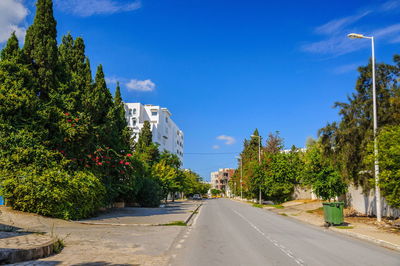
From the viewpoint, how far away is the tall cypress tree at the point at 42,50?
20422 millimetres

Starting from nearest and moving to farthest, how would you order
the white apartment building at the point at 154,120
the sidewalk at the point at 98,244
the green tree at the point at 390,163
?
the sidewalk at the point at 98,244
the green tree at the point at 390,163
the white apartment building at the point at 154,120

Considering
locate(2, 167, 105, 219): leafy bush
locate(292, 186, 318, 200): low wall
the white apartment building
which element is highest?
the white apartment building

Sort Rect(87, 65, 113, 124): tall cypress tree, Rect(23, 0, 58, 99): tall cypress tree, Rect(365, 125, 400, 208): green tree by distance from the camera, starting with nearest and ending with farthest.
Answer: Rect(365, 125, 400, 208): green tree
Rect(23, 0, 58, 99): tall cypress tree
Rect(87, 65, 113, 124): tall cypress tree

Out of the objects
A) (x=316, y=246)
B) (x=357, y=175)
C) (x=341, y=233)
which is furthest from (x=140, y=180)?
(x=316, y=246)

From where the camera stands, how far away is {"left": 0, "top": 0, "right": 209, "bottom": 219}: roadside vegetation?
702 inches

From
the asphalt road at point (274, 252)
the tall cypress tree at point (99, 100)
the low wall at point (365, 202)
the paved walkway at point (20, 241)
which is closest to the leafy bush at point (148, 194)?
the tall cypress tree at point (99, 100)

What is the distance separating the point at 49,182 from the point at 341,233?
14.3 meters

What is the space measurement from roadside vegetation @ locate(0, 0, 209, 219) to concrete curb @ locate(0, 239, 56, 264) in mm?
8712

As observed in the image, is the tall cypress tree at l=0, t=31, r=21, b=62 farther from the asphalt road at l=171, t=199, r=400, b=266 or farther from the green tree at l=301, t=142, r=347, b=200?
the green tree at l=301, t=142, r=347, b=200

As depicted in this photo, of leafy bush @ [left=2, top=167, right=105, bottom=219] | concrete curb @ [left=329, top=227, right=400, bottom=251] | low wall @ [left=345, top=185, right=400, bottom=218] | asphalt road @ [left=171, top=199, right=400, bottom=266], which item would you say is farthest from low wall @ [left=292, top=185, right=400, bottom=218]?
leafy bush @ [left=2, top=167, right=105, bottom=219]

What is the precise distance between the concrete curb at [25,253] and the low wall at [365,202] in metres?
20.1

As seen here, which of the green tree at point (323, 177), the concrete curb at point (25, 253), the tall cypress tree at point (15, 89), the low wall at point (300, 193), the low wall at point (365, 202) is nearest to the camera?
the concrete curb at point (25, 253)

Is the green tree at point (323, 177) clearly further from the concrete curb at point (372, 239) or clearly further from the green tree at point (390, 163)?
the green tree at point (390, 163)

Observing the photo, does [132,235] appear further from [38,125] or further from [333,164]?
[333,164]
